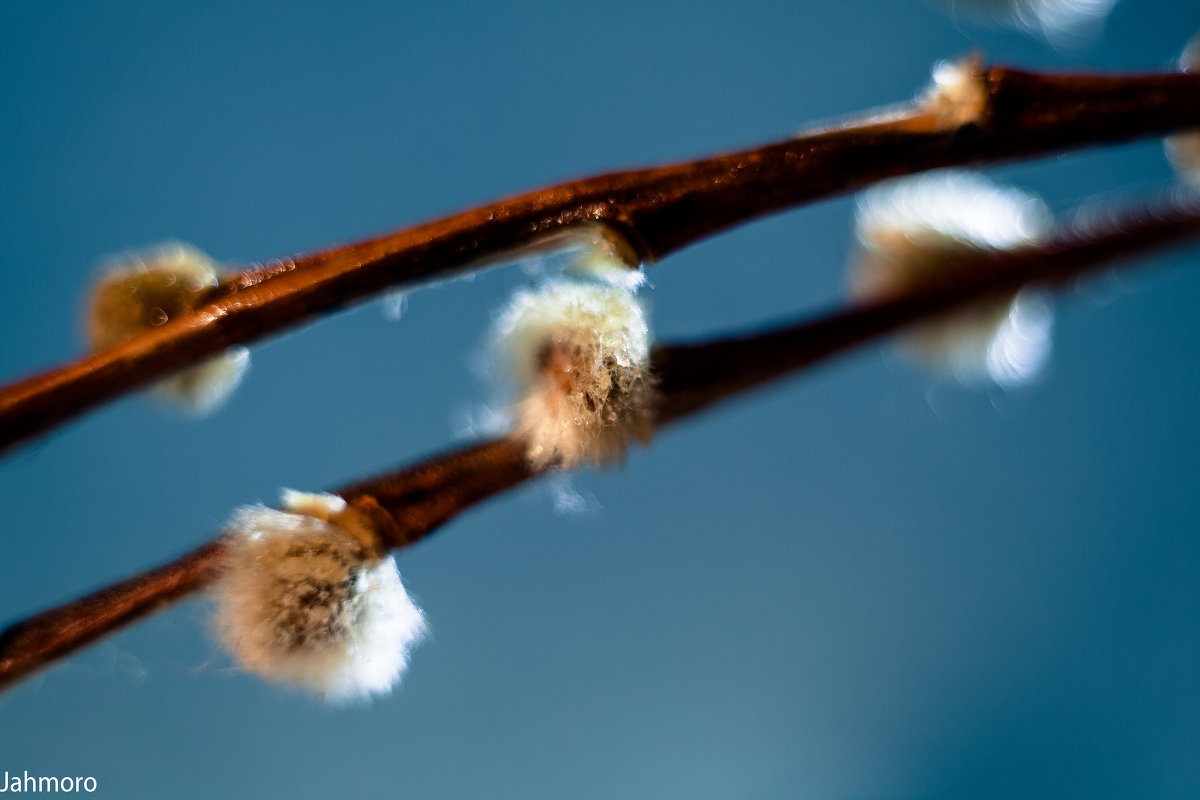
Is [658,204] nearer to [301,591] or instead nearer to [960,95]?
[960,95]

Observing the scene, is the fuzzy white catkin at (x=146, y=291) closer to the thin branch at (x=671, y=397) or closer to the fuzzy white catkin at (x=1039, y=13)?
the thin branch at (x=671, y=397)


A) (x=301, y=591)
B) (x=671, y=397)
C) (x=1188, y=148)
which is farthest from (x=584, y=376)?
(x=1188, y=148)

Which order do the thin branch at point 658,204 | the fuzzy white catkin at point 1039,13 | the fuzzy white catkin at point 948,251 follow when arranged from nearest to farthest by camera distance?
1. the thin branch at point 658,204
2. the fuzzy white catkin at point 948,251
3. the fuzzy white catkin at point 1039,13

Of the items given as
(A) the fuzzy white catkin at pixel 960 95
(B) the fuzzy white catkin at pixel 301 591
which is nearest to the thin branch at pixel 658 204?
(A) the fuzzy white catkin at pixel 960 95

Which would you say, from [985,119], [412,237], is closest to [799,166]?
[985,119]

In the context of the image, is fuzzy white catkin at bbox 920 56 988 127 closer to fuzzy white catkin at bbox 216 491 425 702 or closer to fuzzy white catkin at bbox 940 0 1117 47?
fuzzy white catkin at bbox 940 0 1117 47

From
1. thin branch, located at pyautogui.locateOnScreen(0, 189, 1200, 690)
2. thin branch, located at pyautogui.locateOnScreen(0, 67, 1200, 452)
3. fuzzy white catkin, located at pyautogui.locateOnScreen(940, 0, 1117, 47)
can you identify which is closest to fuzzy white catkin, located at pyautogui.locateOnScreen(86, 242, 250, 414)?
thin branch, located at pyautogui.locateOnScreen(0, 67, 1200, 452)
